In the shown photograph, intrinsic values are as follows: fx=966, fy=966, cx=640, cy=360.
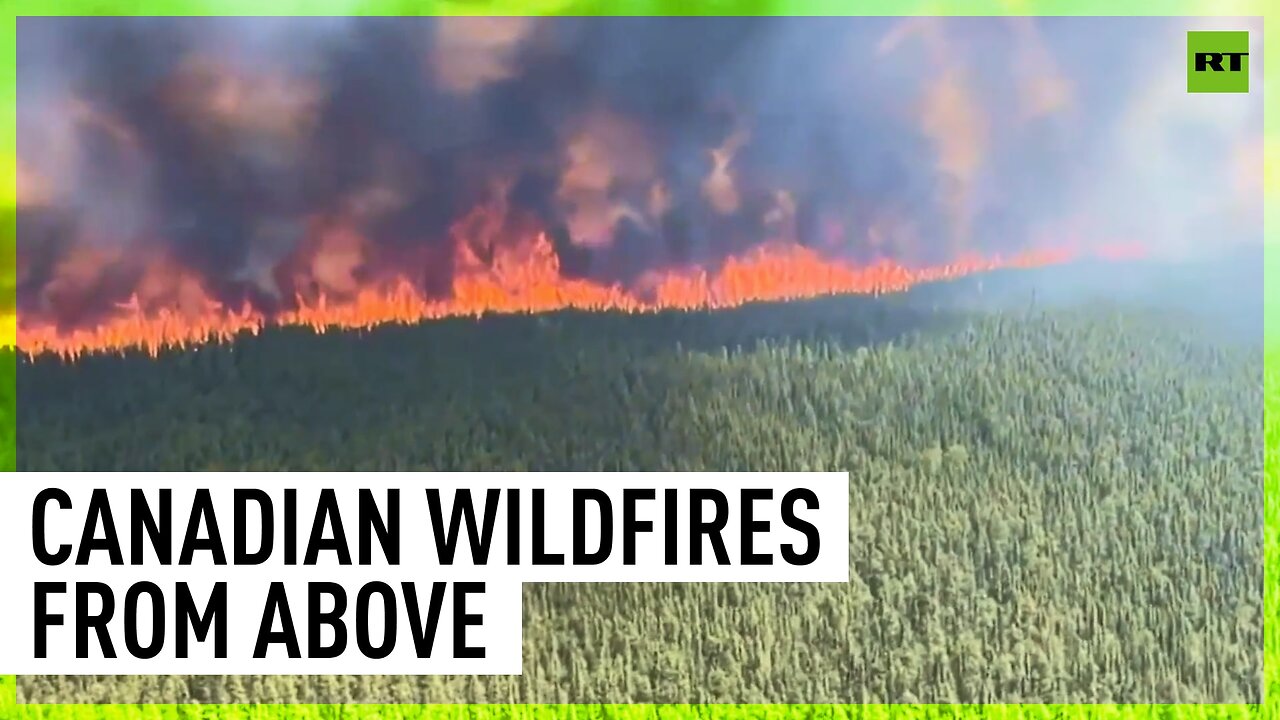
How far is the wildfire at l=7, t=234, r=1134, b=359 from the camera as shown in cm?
121

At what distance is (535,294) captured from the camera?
1.22 meters

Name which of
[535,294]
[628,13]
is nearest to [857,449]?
[535,294]

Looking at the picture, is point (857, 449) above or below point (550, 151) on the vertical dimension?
below

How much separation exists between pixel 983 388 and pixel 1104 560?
26cm

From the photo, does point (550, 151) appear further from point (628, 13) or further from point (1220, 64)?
point (1220, 64)

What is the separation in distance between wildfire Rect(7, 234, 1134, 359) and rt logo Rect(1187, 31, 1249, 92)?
238 mm

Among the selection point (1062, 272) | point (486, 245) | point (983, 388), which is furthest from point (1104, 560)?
point (486, 245)

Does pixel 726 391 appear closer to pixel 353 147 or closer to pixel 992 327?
pixel 992 327

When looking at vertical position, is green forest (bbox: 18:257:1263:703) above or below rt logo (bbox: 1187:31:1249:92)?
below

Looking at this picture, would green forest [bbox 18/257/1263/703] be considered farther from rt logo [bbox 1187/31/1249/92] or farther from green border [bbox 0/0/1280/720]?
rt logo [bbox 1187/31/1249/92]

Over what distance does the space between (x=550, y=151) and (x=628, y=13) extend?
20cm

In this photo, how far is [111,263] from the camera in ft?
3.95

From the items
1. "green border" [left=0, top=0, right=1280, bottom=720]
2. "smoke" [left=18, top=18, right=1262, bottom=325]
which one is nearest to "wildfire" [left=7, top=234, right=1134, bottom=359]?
"smoke" [left=18, top=18, right=1262, bottom=325]

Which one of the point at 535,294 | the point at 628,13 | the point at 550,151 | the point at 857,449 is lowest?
the point at 857,449
